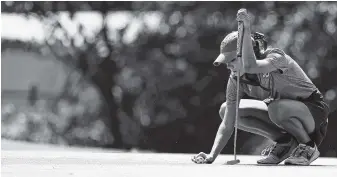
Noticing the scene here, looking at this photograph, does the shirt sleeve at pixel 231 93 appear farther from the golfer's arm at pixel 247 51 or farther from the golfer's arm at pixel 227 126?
the golfer's arm at pixel 247 51

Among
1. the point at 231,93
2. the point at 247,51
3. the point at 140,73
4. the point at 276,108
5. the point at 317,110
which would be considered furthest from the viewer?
the point at 140,73

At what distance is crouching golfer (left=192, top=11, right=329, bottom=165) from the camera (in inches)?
217

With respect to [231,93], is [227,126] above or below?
below

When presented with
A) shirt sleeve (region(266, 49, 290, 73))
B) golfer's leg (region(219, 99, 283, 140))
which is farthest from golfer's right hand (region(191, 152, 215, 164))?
shirt sleeve (region(266, 49, 290, 73))

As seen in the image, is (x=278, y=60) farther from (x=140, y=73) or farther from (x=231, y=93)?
(x=140, y=73)

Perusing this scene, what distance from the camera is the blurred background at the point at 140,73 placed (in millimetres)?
14367

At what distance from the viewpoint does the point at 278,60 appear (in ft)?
17.7

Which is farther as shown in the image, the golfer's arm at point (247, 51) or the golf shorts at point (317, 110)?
the golf shorts at point (317, 110)

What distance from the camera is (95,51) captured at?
14984 millimetres

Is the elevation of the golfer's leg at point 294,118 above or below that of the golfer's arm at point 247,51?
below

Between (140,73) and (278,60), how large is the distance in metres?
9.46

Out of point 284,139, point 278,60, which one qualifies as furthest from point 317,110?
point 278,60

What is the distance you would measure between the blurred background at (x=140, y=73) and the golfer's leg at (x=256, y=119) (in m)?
8.18

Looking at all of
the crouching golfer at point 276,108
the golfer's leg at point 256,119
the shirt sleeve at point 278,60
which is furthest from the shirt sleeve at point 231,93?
the shirt sleeve at point 278,60
